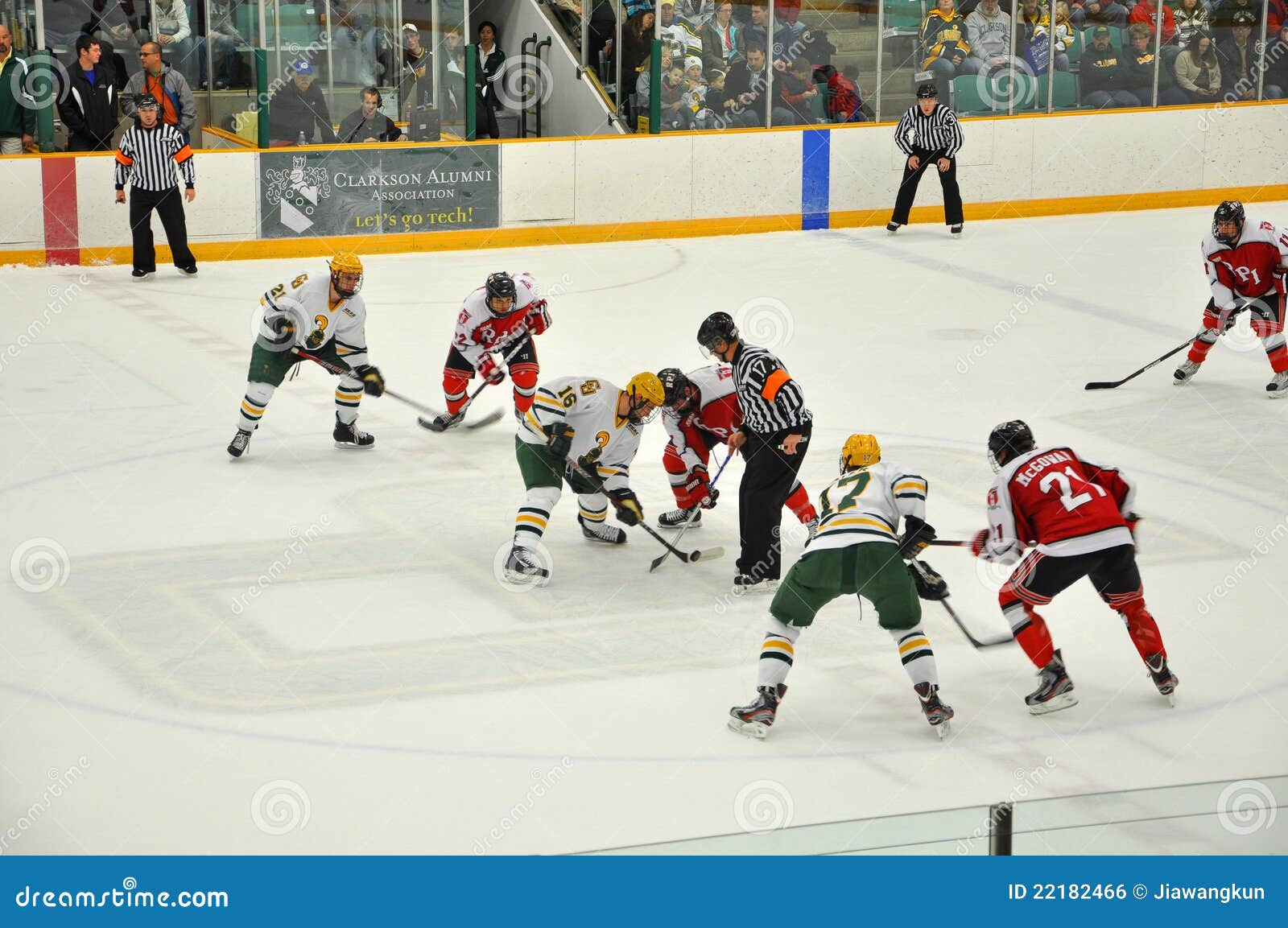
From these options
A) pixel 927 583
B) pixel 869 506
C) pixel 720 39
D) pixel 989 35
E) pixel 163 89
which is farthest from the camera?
pixel 989 35

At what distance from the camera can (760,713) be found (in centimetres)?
529

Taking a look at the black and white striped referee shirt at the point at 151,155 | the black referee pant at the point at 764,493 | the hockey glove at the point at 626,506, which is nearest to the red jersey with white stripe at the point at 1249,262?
the black referee pant at the point at 764,493

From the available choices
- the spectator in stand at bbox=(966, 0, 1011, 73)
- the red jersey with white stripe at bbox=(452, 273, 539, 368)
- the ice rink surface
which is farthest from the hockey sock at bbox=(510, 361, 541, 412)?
the spectator in stand at bbox=(966, 0, 1011, 73)

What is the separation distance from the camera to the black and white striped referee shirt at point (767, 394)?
6504 millimetres

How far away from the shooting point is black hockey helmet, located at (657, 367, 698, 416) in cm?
670

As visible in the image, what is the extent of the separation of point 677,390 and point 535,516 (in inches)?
29.5

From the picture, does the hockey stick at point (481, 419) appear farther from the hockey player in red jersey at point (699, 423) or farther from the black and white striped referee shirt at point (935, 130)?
the black and white striped referee shirt at point (935, 130)

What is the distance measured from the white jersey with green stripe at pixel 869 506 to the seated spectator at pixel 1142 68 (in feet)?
41.8

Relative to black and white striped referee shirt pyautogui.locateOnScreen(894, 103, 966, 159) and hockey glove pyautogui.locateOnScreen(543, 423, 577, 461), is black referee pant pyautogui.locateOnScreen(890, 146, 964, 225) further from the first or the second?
hockey glove pyautogui.locateOnScreen(543, 423, 577, 461)

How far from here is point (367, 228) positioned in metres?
13.8

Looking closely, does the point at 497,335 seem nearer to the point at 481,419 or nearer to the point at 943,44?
the point at 481,419

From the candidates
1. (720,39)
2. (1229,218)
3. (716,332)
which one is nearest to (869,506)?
(716,332)

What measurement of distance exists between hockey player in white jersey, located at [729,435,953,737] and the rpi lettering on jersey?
31cm
